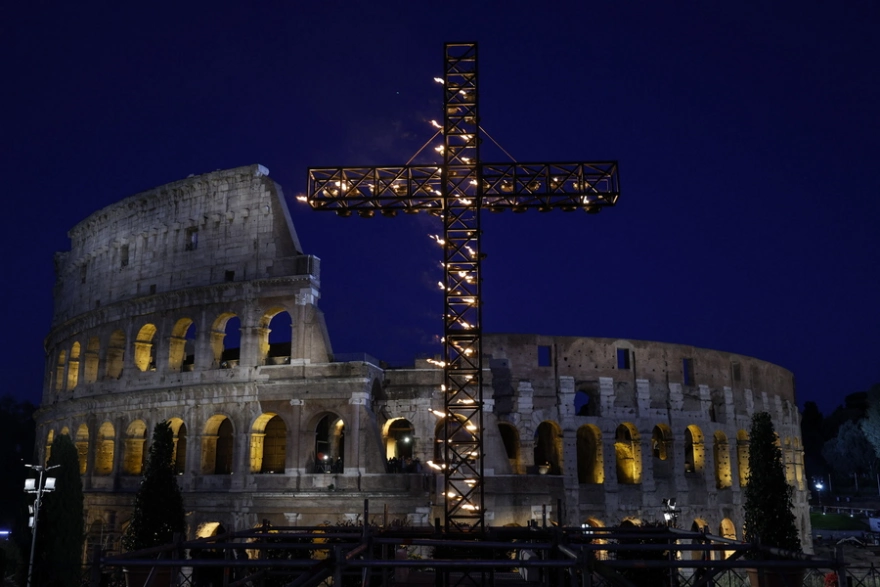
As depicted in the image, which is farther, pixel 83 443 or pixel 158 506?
pixel 83 443

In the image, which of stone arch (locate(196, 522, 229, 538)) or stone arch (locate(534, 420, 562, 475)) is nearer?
stone arch (locate(196, 522, 229, 538))

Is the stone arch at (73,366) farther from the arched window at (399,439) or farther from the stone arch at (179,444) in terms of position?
the arched window at (399,439)

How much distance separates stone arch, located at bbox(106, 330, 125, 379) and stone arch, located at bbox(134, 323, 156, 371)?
129cm

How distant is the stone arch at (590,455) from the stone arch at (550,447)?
139 centimetres

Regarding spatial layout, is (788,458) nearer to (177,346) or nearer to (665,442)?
(665,442)

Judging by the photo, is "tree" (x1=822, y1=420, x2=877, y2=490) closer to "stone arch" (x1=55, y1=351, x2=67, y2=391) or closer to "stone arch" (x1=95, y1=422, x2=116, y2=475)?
"stone arch" (x1=95, y1=422, x2=116, y2=475)

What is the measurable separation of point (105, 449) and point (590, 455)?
21.5m

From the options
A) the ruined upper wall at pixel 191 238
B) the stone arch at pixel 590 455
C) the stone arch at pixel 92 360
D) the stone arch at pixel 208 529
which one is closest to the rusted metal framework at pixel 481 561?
the stone arch at pixel 208 529

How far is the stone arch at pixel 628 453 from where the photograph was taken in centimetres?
3422

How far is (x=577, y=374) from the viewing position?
33.7 metres

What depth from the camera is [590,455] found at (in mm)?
35812

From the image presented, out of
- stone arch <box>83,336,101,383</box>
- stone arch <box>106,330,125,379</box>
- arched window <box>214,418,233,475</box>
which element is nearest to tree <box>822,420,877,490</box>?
arched window <box>214,418,233,475</box>

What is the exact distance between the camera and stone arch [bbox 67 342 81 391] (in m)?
38.8

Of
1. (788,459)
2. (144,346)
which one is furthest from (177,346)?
(788,459)
